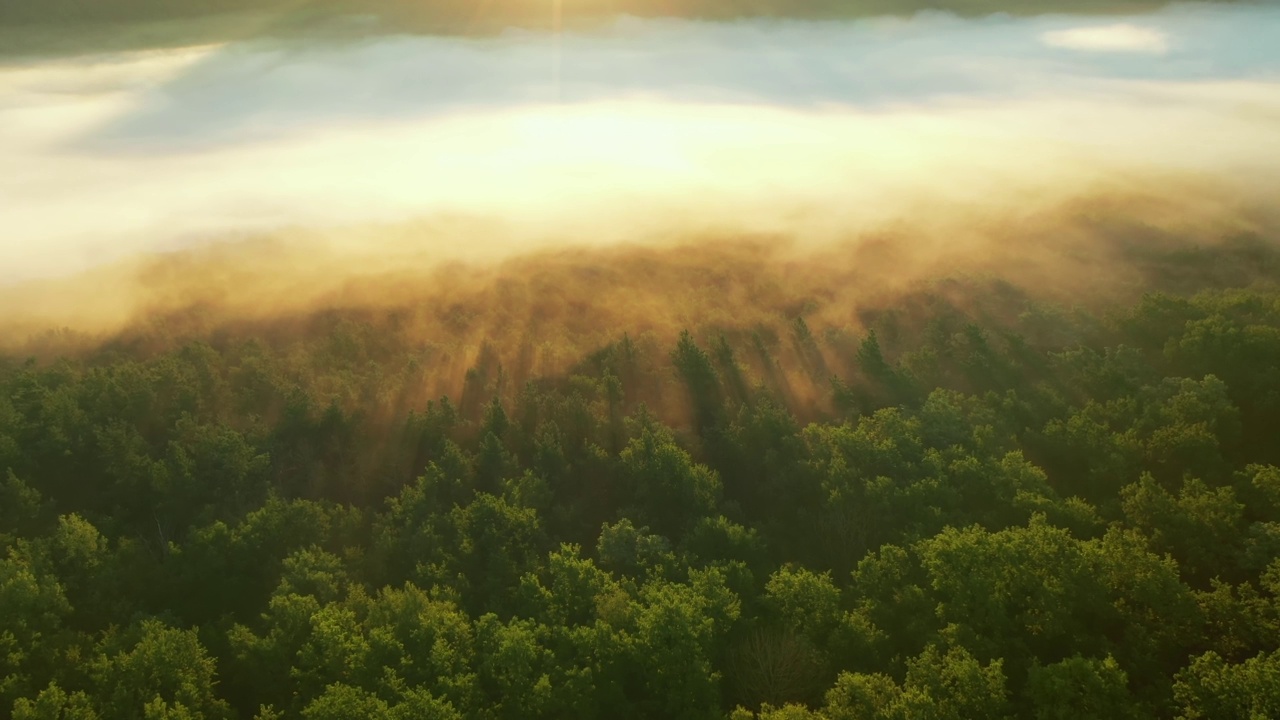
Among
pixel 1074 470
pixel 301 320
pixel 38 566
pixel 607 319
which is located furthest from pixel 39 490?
pixel 1074 470

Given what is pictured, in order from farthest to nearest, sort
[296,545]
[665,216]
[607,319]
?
[665,216] < [607,319] < [296,545]

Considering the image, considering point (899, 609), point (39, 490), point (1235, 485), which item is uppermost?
point (1235, 485)

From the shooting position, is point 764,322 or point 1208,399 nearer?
point 1208,399

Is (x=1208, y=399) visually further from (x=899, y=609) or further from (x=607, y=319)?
(x=607, y=319)

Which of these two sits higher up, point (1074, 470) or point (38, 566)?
point (1074, 470)

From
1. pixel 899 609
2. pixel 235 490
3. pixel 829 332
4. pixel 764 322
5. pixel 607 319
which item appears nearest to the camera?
pixel 899 609

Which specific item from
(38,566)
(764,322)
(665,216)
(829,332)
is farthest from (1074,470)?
(665,216)
